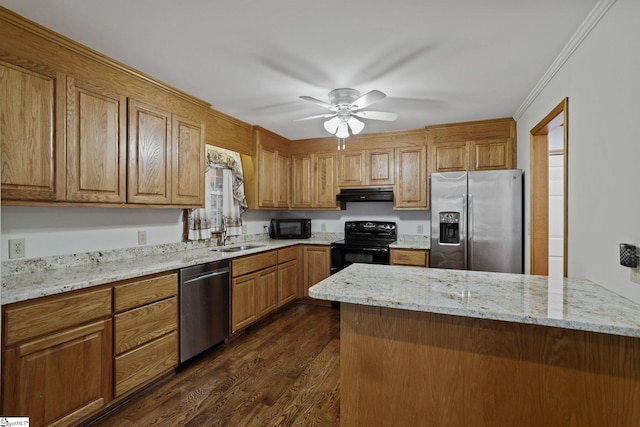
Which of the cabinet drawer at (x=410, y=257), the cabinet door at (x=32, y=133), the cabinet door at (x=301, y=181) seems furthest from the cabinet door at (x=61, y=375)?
the cabinet door at (x=301, y=181)

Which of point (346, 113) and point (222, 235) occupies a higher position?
point (346, 113)

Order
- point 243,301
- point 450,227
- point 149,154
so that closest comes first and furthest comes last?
1. point 149,154
2. point 243,301
3. point 450,227

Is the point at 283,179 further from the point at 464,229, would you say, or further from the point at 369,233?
the point at 464,229

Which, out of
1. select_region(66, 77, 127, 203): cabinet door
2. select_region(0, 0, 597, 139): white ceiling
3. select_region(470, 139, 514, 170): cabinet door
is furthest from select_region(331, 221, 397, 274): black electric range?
select_region(66, 77, 127, 203): cabinet door

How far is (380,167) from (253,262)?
2.12m

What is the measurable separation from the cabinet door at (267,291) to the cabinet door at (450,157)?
→ 240 cm

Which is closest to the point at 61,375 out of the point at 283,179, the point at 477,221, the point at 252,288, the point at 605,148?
the point at 252,288

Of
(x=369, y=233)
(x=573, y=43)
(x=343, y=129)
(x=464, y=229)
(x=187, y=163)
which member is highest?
(x=573, y=43)

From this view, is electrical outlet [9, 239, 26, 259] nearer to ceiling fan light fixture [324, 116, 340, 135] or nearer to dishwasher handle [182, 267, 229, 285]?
dishwasher handle [182, 267, 229, 285]

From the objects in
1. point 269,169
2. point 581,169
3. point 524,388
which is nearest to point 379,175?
point 269,169

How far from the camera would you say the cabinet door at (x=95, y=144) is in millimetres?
1931

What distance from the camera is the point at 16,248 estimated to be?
188cm

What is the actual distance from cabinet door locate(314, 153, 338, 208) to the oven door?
716 millimetres

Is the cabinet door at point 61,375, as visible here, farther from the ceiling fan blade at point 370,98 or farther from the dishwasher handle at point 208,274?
the ceiling fan blade at point 370,98
